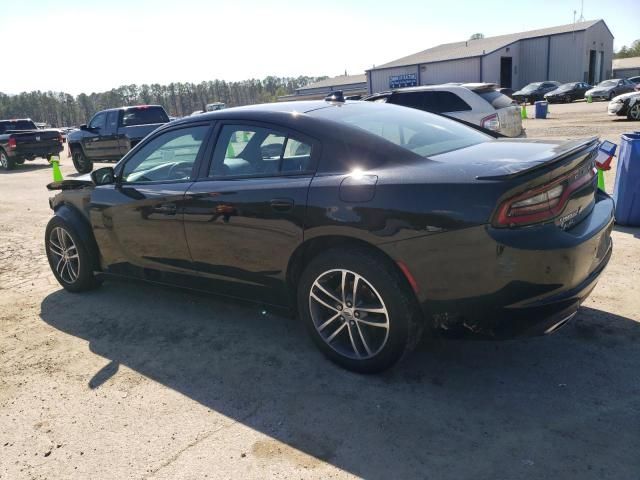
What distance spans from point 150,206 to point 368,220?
1.96m

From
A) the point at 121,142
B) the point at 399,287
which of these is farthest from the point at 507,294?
the point at 121,142

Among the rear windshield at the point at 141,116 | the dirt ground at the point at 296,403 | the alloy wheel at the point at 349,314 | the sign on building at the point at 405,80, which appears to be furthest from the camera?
the sign on building at the point at 405,80

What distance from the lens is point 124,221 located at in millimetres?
4277

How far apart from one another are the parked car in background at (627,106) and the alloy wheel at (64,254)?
63.8 feet

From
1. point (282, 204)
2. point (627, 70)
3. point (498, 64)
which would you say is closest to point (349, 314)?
point (282, 204)

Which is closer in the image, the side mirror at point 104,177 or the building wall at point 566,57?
the side mirror at point 104,177

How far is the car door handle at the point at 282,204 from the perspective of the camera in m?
3.20

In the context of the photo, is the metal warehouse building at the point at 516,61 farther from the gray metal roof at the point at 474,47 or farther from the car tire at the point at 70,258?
the car tire at the point at 70,258

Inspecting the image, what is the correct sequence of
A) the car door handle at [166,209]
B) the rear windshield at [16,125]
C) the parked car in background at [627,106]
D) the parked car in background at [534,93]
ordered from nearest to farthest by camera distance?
1. the car door handle at [166,209]
2. the parked car in background at [627,106]
3. the rear windshield at [16,125]
4. the parked car in background at [534,93]

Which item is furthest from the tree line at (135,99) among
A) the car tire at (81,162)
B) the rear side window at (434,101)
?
the rear side window at (434,101)

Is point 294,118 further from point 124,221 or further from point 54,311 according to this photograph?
point 54,311

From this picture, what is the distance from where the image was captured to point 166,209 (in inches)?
154

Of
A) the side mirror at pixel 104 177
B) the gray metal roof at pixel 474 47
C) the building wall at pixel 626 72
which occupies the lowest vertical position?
the building wall at pixel 626 72

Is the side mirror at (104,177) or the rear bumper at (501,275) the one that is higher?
the side mirror at (104,177)
